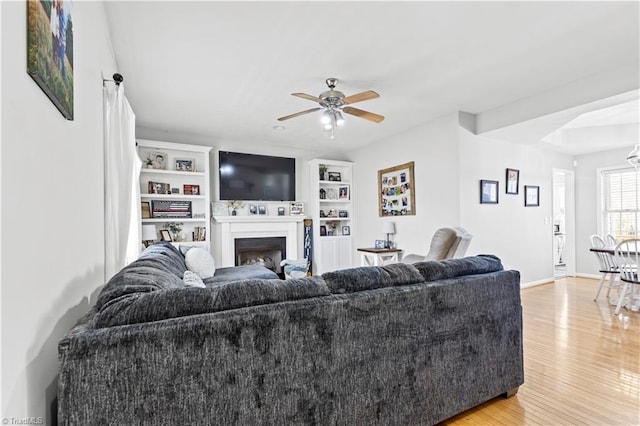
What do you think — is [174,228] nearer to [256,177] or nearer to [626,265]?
[256,177]

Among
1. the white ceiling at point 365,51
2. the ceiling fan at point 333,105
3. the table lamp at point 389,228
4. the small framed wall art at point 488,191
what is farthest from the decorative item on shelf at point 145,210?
the small framed wall art at point 488,191

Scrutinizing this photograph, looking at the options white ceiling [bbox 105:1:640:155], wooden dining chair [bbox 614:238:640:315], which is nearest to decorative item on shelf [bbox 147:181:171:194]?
white ceiling [bbox 105:1:640:155]

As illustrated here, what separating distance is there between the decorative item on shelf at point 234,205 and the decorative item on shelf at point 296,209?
92cm

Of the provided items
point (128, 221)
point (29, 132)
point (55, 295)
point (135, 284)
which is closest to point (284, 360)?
point (135, 284)

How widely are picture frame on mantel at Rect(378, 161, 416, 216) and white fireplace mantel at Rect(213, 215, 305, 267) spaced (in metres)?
1.56

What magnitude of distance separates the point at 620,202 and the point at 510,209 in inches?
95.1

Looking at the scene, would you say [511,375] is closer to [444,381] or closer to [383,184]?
[444,381]

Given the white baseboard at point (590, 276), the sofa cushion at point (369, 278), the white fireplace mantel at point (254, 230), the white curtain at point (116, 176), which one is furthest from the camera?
the white baseboard at point (590, 276)

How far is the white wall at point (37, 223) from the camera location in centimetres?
75

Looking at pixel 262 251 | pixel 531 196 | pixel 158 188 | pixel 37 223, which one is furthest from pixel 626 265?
pixel 158 188

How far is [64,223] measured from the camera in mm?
1201

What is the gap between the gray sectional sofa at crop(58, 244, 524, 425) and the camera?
3.17 feet

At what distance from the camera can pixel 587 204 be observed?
5801mm

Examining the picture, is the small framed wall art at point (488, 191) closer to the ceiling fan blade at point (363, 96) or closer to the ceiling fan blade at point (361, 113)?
the ceiling fan blade at point (361, 113)
